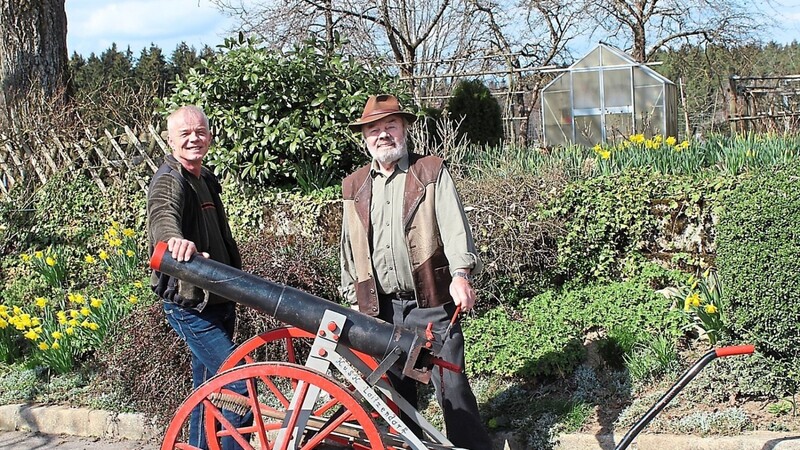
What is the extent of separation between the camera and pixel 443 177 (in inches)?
149

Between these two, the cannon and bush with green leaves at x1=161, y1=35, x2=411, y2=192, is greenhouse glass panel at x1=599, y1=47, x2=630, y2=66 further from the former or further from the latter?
the cannon

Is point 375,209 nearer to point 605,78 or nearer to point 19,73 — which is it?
point 19,73

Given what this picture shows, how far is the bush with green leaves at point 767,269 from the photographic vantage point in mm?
4344

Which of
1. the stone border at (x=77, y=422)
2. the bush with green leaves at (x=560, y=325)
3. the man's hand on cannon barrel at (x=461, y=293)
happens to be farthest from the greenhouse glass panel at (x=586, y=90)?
the man's hand on cannon barrel at (x=461, y=293)

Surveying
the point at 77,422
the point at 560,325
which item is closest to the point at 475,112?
the point at 560,325

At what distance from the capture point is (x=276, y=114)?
23.3 feet

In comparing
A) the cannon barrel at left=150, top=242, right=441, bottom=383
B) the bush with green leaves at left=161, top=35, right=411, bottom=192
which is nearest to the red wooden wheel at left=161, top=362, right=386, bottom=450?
the cannon barrel at left=150, top=242, right=441, bottom=383

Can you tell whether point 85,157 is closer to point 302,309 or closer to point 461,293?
point 302,309

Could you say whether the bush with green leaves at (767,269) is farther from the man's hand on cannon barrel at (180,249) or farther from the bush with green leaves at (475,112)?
the bush with green leaves at (475,112)

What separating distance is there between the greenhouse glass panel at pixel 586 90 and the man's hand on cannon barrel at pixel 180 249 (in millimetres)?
12057

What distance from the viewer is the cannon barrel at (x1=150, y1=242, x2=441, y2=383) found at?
10.5 feet

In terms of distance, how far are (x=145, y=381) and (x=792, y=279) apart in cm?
373

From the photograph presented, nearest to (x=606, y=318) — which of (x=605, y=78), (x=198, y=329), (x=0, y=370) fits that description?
(x=198, y=329)

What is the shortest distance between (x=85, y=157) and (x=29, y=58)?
6.45ft
